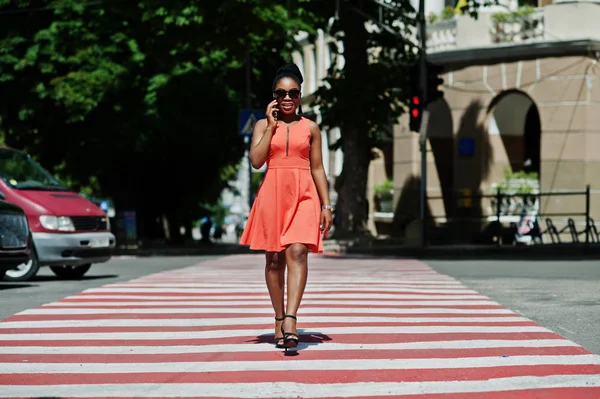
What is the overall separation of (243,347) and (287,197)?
43.4 inches

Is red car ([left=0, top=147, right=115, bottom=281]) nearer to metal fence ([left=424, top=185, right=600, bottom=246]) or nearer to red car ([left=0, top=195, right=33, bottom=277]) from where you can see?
Answer: red car ([left=0, top=195, right=33, bottom=277])

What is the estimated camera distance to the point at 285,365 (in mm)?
7441

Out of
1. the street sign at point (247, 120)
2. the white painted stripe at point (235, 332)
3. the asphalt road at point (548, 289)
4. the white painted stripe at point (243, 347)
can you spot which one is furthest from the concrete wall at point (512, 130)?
the white painted stripe at point (243, 347)

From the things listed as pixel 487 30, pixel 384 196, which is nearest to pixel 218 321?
pixel 487 30

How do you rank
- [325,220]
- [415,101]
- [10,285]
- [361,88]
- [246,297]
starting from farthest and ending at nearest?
[361,88], [415,101], [10,285], [246,297], [325,220]

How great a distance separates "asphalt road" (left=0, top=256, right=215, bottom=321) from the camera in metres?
12.4

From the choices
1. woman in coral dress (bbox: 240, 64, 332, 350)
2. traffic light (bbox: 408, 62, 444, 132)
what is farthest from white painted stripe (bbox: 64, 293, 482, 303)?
traffic light (bbox: 408, 62, 444, 132)

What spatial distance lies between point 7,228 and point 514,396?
31.7 feet

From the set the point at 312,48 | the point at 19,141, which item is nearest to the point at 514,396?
the point at 19,141

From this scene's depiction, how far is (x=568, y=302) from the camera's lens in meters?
12.3

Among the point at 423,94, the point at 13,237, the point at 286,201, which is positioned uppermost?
the point at 423,94

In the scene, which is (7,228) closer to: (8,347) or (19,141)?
(8,347)

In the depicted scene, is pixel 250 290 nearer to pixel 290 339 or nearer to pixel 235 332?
pixel 235 332

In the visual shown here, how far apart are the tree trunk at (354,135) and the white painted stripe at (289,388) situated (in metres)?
21.7
